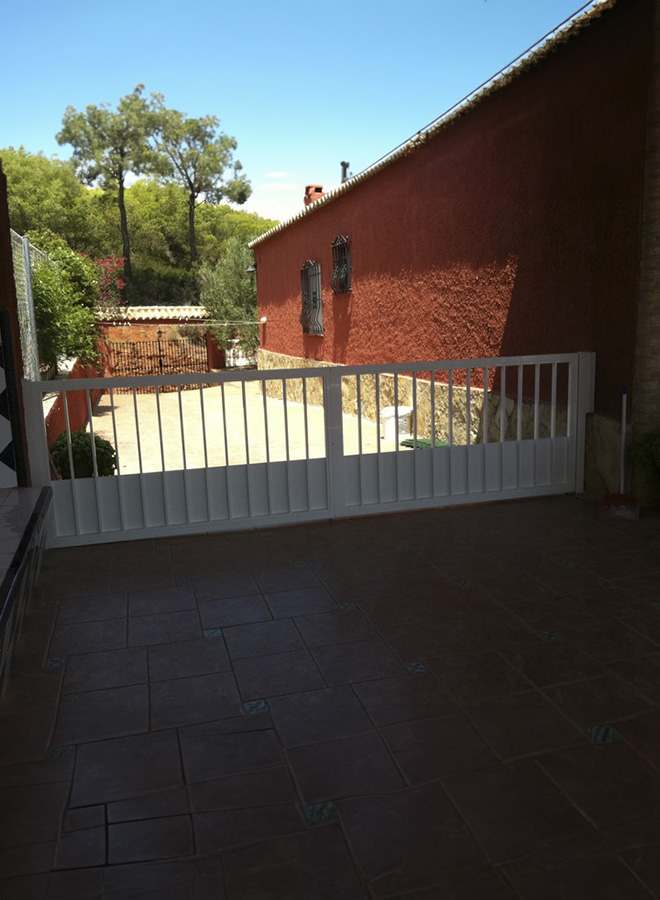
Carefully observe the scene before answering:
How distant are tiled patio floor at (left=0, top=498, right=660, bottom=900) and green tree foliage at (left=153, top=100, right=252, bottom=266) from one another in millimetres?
37969

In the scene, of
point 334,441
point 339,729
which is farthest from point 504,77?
point 339,729

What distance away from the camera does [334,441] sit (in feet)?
15.3

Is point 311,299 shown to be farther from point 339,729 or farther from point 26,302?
point 339,729

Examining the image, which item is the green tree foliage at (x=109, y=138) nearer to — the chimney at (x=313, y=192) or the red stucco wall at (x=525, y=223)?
the chimney at (x=313, y=192)

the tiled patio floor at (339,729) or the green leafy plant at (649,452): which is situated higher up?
the green leafy plant at (649,452)

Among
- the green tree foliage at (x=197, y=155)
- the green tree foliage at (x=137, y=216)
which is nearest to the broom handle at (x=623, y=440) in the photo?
the green tree foliage at (x=137, y=216)

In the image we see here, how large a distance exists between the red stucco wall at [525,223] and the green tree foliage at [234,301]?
30.4ft

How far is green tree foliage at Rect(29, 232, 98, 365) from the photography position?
8.26 meters

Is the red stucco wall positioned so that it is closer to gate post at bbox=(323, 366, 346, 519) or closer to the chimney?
gate post at bbox=(323, 366, 346, 519)

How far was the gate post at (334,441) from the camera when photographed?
15.2 ft

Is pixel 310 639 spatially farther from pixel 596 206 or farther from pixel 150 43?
pixel 150 43

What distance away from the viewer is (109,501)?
4398mm

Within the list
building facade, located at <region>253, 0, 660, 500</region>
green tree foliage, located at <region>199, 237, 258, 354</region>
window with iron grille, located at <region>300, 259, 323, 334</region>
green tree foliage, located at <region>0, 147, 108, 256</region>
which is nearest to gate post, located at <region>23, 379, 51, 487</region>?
building facade, located at <region>253, 0, 660, 500</region>

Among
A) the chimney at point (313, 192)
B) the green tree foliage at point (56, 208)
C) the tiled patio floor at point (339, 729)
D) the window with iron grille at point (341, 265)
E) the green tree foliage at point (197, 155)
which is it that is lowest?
the tiled patio floor at point (339, 729)
